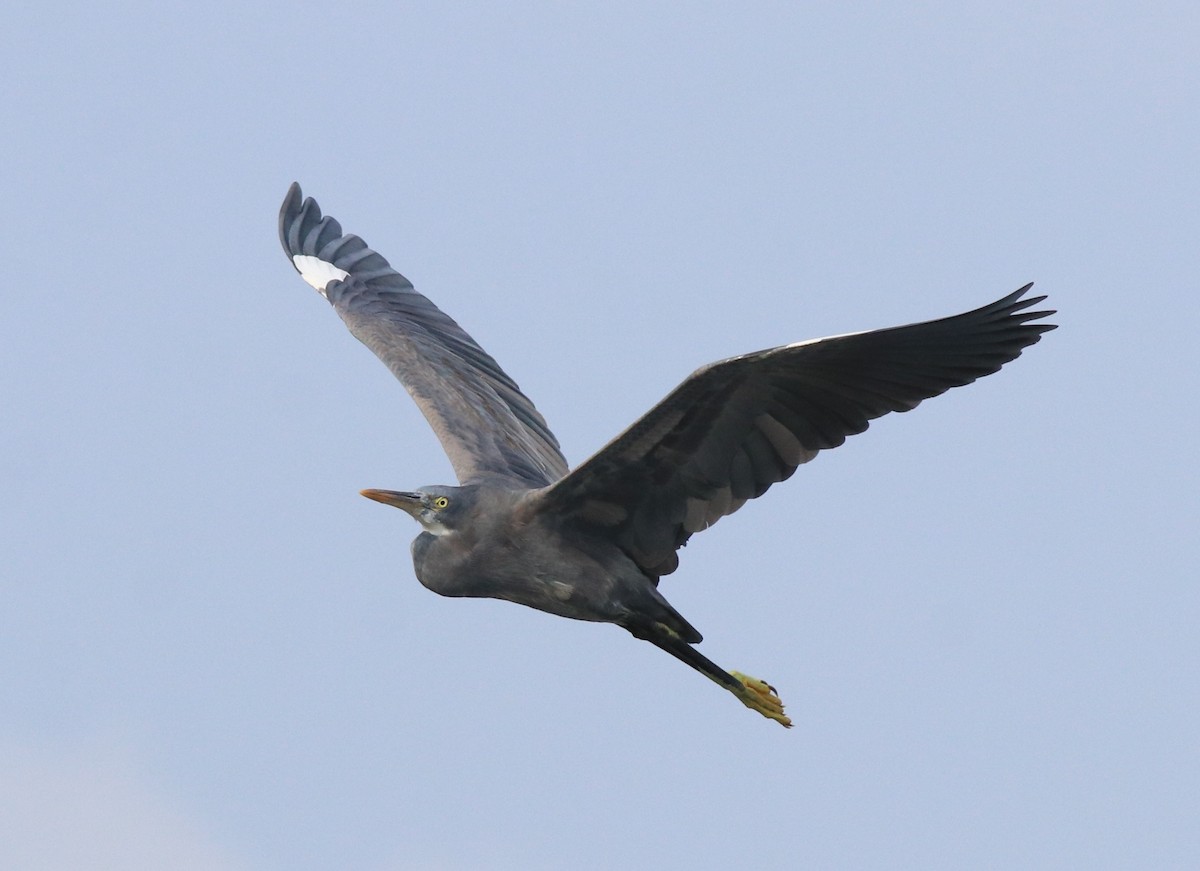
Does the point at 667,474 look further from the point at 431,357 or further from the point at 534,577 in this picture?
the point at 431,357

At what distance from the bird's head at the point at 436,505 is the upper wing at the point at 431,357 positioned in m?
0.59

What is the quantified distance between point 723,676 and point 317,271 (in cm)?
489

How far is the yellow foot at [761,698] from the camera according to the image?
11.7 m

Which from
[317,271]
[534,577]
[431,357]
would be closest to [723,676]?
[534,577]

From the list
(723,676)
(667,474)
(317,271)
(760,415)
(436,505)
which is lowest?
(723,676)

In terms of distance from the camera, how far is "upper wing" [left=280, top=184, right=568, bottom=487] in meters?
11.8

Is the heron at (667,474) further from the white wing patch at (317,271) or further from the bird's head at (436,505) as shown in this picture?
the white wing patch at (317,271)

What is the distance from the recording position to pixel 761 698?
1172cm

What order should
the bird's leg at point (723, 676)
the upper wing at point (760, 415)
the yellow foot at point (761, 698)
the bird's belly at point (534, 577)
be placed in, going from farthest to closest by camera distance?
1. the yellow foot at point (761, 698)
2. the bird's leg at point (723, 676)
3. the bird's belly at point (534, 577)
4. the upper wing at point (760, 415)

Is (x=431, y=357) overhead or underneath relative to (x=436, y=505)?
overhead

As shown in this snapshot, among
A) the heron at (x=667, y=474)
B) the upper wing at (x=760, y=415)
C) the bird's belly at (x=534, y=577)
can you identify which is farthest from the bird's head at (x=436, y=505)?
the upper wing at (x=760, y=415)

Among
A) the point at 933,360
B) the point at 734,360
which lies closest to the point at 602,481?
the point at 734,360

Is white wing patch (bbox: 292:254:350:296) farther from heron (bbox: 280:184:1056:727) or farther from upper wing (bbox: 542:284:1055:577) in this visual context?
upper wing (bbox: 542:284:1055:577)

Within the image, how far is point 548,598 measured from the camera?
1051cm
